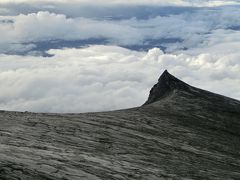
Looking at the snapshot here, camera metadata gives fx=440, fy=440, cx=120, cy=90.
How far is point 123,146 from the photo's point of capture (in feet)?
78.7

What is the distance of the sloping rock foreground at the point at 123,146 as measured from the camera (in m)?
16.9

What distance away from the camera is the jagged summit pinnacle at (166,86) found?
53688 millimetres

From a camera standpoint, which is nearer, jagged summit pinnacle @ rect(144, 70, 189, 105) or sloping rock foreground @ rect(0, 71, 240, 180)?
sloping rock foreground @ rect(0, 71, 240, 180)

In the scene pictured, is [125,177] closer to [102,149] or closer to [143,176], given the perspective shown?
[143,176]

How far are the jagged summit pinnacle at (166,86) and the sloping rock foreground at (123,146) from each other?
11.0 meters

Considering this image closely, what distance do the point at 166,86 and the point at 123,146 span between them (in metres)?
32.3

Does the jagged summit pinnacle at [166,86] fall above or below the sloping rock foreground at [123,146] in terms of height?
above

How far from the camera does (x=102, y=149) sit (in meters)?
22.2

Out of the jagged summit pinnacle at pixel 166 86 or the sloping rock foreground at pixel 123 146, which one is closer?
the sloping rock foreground at pixel 123 146

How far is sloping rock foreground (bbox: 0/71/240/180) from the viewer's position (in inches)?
666

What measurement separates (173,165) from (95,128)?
22.3 ft

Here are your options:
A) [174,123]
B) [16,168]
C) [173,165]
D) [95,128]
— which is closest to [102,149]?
[173,165]

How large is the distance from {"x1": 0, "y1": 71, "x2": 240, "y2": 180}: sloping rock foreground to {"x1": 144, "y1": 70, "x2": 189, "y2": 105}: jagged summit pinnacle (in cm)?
1104

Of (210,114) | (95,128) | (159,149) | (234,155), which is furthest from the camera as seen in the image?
(210,114)
